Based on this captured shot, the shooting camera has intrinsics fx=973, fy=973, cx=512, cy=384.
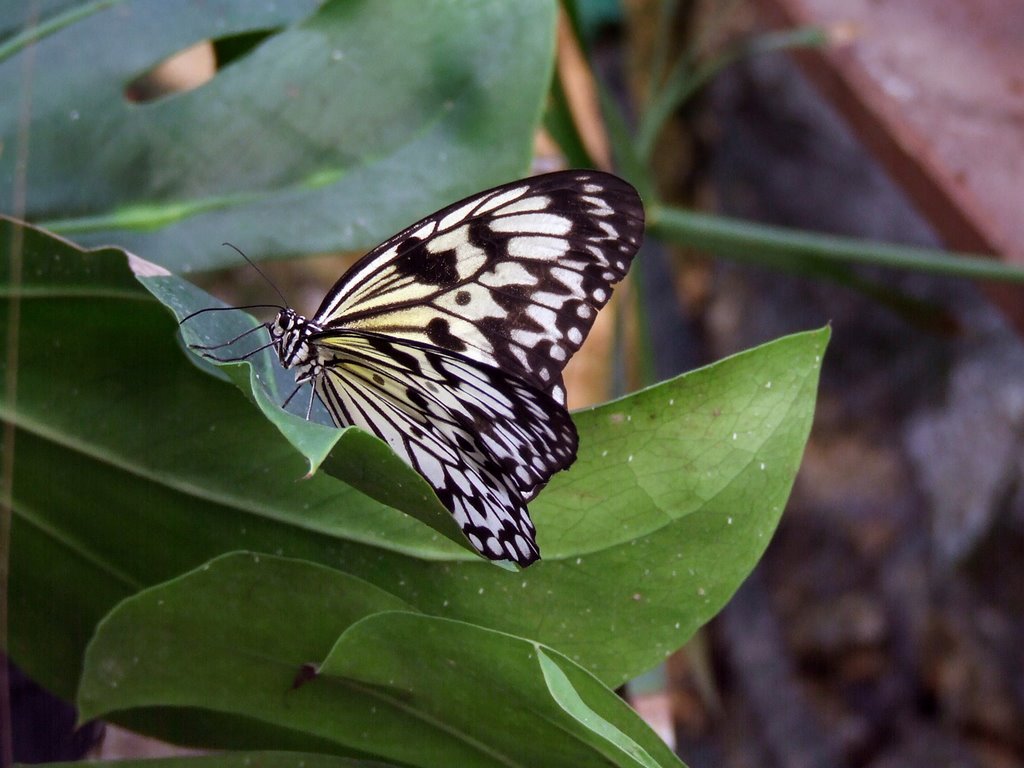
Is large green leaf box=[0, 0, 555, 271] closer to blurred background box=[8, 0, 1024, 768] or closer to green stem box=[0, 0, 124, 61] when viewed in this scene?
green stem box=[0, 0, 124, 61]

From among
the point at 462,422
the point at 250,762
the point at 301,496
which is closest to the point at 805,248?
the point at 462,422

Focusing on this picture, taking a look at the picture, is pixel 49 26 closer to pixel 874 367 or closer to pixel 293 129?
pixel 293 129

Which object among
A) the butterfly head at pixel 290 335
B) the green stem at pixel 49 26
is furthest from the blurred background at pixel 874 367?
the butterfly head at pixel 290 335

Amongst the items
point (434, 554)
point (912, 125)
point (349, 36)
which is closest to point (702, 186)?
point (912, 125)

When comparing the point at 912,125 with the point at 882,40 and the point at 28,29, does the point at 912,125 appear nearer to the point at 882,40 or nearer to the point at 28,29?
the point at 882,40

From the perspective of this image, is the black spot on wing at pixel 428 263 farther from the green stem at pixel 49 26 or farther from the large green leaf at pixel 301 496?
→ the green stem at pixel 49 26

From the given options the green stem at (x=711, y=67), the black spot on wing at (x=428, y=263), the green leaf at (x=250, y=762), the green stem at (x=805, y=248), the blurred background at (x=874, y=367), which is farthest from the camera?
the green stem at (x=711, y=67)
